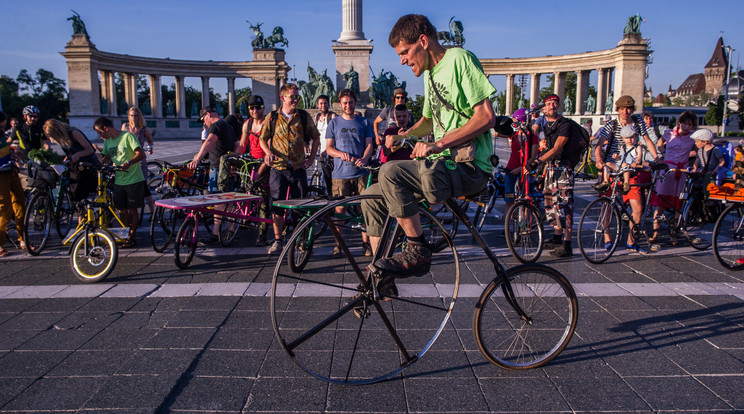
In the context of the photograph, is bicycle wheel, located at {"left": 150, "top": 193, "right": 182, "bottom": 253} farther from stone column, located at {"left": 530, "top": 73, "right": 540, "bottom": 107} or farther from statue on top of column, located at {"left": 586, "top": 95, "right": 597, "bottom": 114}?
stone column, located at {"left": 530, "top": 73, "right": 540, "bottom": 107}

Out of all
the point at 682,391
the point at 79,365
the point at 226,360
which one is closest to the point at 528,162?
the point at 682,391

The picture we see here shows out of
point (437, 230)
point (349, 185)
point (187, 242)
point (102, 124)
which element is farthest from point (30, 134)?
point (437, 230)

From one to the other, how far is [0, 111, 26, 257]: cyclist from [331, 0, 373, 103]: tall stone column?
23640 millimetres

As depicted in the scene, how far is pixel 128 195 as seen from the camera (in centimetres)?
729

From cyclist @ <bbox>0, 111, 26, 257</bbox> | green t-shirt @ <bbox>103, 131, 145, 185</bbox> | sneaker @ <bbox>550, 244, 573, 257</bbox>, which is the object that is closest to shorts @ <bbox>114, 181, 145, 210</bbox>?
green t-shirt @ <bbox>103, 131, 145, 185</bbox>

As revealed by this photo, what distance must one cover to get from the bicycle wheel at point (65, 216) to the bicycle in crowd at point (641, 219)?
23.8ft

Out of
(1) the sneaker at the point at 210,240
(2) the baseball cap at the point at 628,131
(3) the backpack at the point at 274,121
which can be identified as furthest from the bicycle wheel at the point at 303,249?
(2) the baseball cap at the point at 628,131

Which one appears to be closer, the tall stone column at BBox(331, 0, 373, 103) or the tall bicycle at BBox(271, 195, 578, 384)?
the tall bicycle at BBox(271, 195, 578, 384)

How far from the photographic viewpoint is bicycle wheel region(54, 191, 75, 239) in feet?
25.7

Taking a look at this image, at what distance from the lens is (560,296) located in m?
3.60

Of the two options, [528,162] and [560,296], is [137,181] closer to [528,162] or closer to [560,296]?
[528,162]

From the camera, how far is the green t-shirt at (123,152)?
23.7 ft

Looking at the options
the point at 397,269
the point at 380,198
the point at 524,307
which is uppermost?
the point at 380,198

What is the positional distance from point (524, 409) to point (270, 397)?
145 cm
